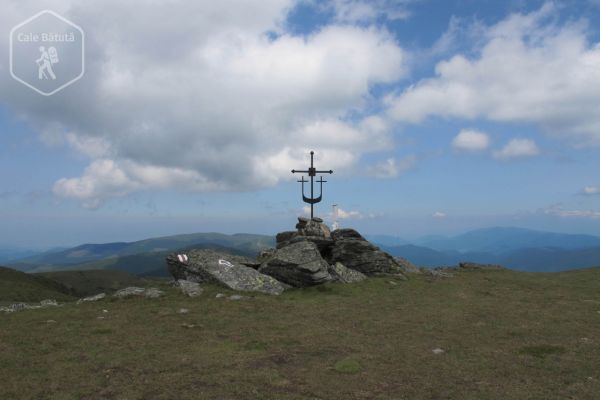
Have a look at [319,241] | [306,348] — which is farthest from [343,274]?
[306,348]

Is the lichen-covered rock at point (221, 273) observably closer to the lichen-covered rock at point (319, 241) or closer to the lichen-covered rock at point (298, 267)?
the lichen-covered rock at point (298, 267)

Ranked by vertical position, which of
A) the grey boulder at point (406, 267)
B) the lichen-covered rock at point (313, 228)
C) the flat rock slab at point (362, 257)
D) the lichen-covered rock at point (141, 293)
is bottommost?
the lichen-covered rock at point (141, 293)

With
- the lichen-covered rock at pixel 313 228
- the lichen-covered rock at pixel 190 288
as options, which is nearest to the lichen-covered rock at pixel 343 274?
the lichen-covered rock at pixel 313 228

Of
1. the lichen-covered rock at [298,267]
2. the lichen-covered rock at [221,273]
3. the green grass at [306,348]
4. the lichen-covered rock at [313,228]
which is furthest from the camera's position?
the lichen-covered rock at [313,228]

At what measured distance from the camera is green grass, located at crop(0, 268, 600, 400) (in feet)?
41.9

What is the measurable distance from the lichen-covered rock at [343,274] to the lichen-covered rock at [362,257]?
67.4 inches

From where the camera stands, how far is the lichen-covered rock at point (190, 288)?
27.1m

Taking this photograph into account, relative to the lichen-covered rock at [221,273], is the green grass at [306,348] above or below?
below

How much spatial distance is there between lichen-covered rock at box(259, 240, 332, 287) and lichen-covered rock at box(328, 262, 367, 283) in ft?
2.61

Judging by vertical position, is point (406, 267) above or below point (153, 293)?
above

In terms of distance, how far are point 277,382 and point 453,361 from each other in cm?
695

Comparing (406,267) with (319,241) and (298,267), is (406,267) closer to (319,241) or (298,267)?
(319,241)

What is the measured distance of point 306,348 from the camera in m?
17.0

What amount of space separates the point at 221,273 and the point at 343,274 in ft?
32.9
